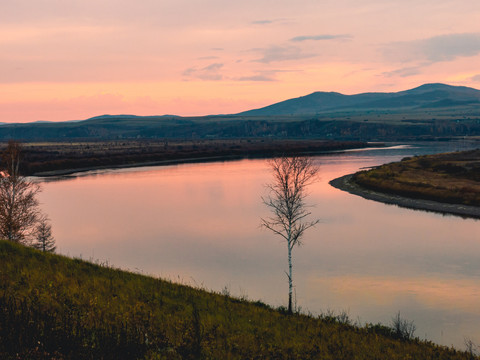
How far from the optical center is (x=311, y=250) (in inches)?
1663

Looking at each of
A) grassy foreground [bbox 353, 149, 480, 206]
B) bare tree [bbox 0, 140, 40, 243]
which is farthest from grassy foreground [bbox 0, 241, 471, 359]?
grassy foreground [bbox 353, 149, 480, 206]

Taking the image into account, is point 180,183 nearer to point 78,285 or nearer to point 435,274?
point 435,274

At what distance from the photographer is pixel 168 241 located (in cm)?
4581

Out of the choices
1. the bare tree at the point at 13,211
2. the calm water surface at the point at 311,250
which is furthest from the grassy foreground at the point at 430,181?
the bare tree at the point at 13,211

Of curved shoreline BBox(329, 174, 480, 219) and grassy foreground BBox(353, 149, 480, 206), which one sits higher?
grassy foreground BBox(353, 149, 480, 206)

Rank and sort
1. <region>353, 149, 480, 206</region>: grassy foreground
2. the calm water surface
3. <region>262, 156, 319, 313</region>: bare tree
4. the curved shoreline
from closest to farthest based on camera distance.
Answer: the calm water surface, <region>262, 156, 319, 313</region>: bare tree, the curved shoreline, <region>353, 149, 480, 206</region>: grassy foreground

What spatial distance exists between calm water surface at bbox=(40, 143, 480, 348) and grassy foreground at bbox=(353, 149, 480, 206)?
7.64 meters

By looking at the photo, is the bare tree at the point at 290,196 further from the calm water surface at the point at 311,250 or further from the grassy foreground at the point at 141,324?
the grassy foreground at the point at 141,324

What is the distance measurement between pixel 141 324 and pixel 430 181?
235 ft

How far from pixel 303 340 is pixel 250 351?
3.50 metres

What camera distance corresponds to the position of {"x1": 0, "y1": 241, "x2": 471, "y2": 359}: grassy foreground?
11992 millimetres

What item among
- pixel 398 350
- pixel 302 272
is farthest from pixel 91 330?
pixel 302 272

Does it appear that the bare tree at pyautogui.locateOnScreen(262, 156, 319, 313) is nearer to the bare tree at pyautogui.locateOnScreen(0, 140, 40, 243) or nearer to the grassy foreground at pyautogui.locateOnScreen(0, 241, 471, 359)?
the grassy foreground at pyautogui.locateOnScreen(0, 241, 471, 359)

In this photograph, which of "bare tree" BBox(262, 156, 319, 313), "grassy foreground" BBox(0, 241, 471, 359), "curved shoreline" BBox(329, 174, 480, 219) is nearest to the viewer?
"grassy foreground" BBox(0, 241, 471, 359)
